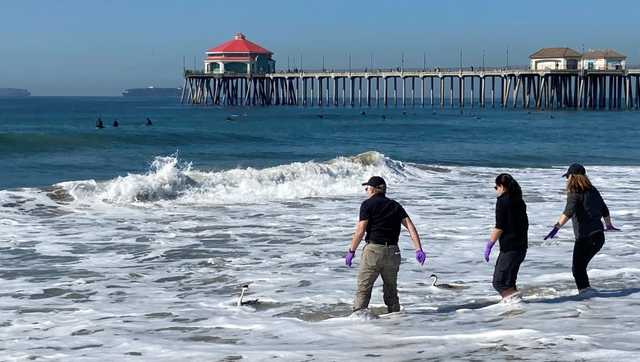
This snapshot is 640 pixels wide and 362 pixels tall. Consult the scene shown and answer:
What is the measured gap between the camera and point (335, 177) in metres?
27.8

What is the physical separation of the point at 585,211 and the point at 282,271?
4.44m

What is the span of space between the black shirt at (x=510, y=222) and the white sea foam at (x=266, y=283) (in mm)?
742

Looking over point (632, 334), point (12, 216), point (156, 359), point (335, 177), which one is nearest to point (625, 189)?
point (335, 177)

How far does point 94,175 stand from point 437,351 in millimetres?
25504

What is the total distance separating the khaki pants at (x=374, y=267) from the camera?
9.16 metres

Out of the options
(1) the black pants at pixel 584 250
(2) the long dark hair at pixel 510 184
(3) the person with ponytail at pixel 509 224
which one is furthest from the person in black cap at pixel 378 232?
(1) the black pants at pixel 584 250

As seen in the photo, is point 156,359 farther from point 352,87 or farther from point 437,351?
point 352,87

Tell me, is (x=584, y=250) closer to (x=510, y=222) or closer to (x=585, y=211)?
(x=585, y=211)

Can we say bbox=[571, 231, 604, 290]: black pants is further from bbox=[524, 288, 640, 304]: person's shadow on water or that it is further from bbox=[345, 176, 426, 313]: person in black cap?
bbox=[345, 176, 426, 313]: person in black cap

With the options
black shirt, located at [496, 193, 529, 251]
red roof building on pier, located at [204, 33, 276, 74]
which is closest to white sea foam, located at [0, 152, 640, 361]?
black shirt, located at [496, 193, 529, 251]

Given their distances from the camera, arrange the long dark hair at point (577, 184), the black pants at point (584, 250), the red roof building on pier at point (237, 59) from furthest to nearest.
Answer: the red roof building on pier at point (237, 59) → the black pants at point (584, 250) → the long dark hair at point (577, 184)

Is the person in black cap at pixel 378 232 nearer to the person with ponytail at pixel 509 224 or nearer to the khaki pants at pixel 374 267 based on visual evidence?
the khaki pants at pixel 374 267

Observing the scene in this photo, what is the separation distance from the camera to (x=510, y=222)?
9359 mm

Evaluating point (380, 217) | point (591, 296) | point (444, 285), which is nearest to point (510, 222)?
point (380, 217)
